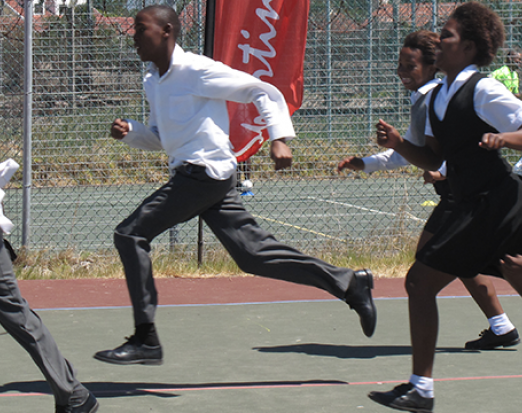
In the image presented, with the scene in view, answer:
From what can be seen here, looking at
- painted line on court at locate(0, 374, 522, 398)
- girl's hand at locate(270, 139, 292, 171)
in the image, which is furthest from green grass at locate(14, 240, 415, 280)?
girl's hand at locate(270, 139, 292, 171)

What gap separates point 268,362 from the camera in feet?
16.1

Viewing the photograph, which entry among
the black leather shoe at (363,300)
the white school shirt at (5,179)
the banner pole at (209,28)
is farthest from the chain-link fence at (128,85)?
the white school shirt at (5,179)

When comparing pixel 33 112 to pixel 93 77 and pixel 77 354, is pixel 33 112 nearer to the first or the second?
pixel 93 77

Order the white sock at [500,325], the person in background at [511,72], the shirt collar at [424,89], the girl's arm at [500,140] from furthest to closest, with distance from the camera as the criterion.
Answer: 1. the person in background at [511,72]
2. the white sock at [500,325]
3. the shirt collar at [424,89]
4. the girl's arm at [500,140]

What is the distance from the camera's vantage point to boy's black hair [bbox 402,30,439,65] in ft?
16.3

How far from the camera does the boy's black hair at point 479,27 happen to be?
3.79 meters

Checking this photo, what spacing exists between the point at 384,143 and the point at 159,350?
1.60m

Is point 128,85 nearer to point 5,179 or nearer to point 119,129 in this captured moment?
point 119,129

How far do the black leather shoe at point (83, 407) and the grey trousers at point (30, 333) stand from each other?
30 mm

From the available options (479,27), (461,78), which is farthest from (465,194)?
(479,27)

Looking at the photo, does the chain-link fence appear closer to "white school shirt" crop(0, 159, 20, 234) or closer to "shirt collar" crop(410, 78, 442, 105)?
"shirt collar" crop(410, 78, 442, 105)

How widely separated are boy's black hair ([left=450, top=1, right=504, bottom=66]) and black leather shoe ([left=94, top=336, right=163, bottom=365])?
2.19 m

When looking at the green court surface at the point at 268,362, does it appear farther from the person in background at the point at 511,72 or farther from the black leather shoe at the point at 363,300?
the person in background at the point at 511,72

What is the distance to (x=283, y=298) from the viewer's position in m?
6.86
